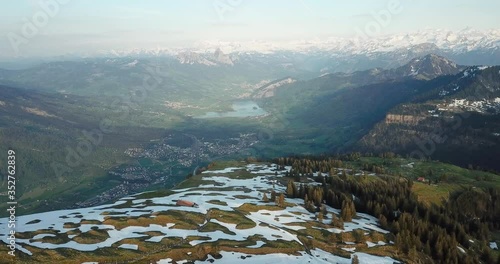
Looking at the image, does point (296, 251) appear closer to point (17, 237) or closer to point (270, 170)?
point (17, 237)

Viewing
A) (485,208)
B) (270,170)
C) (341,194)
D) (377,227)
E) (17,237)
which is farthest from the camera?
(270,170)

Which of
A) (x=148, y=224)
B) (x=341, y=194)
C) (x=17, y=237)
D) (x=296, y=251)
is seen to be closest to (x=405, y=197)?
(x=341, y=194)

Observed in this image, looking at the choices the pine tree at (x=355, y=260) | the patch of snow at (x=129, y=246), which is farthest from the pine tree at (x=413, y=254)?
the patch of snow at (x=129, y=246)

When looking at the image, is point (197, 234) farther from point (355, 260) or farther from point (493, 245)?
point (493, 245)

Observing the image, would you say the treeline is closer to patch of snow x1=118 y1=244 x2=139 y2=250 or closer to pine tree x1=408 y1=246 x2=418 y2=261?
pine tree x1=408 y1=246 x2=418 y2=261

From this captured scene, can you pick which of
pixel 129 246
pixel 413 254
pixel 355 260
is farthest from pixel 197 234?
pixel 413 254

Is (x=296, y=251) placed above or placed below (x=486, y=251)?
above

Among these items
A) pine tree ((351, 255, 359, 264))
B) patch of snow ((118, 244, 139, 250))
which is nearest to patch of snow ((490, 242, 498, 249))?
pine tree ((351, 255, 359, 264))

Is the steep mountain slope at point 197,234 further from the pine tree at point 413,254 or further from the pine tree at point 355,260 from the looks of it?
the pine tree at point 413,254
